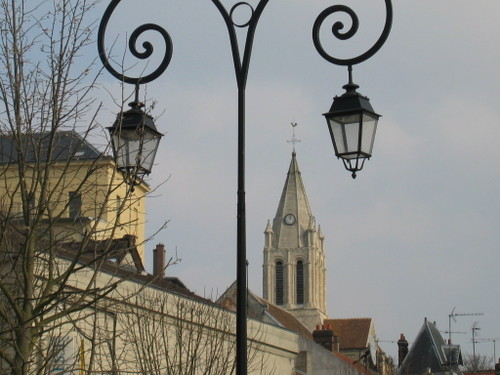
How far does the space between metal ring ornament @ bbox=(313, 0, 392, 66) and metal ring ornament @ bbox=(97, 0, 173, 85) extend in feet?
4.79

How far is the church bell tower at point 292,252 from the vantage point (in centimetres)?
12088

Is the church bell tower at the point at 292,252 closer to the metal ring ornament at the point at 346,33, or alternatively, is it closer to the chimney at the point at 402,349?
the chimney at the point at 402,349

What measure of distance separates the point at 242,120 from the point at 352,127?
1.02m

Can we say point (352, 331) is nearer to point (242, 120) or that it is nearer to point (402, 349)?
point (402, 349)

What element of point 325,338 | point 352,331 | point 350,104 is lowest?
point 350,104

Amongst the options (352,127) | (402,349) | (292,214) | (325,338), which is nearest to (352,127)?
(352,127)

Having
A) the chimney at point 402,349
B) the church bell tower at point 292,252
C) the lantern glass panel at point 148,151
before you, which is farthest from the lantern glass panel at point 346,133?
the church bell tower at point 292,252

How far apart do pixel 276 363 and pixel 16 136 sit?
97.7ft

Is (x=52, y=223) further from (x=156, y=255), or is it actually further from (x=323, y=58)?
(x=156, y=255)

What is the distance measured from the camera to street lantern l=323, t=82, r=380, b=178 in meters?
9.93

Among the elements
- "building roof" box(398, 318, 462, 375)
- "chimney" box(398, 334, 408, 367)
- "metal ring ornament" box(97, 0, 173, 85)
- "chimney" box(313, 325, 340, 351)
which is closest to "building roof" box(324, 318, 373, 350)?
"chimney" box(398, 334, 408, 367)

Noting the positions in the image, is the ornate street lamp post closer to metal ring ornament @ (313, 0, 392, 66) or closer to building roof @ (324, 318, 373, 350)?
metal ring ornament @ (313, 0, 392, 66)

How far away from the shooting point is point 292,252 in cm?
12181

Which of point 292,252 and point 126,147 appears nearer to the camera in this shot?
point 126,147
